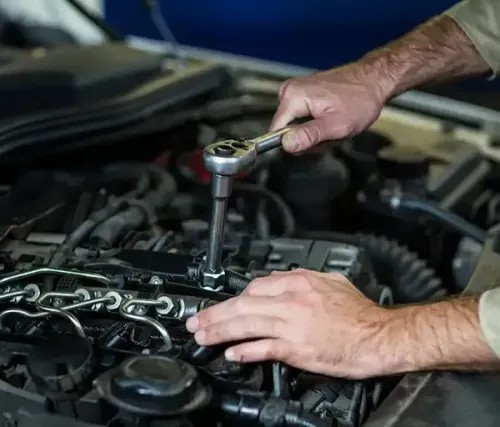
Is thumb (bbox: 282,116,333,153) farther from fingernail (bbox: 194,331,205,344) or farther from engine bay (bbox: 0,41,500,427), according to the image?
fingernail (bbox: 194,331,205,344)

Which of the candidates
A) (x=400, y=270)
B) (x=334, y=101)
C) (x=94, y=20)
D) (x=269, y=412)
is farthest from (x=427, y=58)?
(x=94, y=20)

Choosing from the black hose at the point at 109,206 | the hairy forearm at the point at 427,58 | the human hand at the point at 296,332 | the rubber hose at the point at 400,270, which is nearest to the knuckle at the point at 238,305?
the human hand at the point at 296,332

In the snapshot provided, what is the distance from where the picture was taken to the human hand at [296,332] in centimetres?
106

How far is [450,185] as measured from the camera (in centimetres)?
169

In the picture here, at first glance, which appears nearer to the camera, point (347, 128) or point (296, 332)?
point (296, 332)

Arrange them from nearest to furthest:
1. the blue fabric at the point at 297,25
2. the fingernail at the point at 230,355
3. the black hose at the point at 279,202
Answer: the fingernail at the point at 230,355
the black hose at the point at 279,202
the blue fabric at the point at 297,25

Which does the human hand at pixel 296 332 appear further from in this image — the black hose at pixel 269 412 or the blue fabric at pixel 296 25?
the blue fabric at pixel 296 25

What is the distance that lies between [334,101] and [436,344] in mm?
476

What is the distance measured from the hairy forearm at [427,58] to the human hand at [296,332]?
0.54 metres

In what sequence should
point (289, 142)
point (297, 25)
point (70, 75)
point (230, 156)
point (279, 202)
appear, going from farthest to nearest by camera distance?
point (297, 25), point (70, 75), point (279, 202), point (289, 142), point (230, 156)

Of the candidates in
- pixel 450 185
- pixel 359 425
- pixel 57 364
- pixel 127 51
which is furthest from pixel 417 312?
pixel 127 51

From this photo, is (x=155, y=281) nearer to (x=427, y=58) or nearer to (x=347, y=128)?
(x=347, y=128)

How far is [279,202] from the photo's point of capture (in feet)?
5.10

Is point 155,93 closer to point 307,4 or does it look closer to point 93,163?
point 93,163
